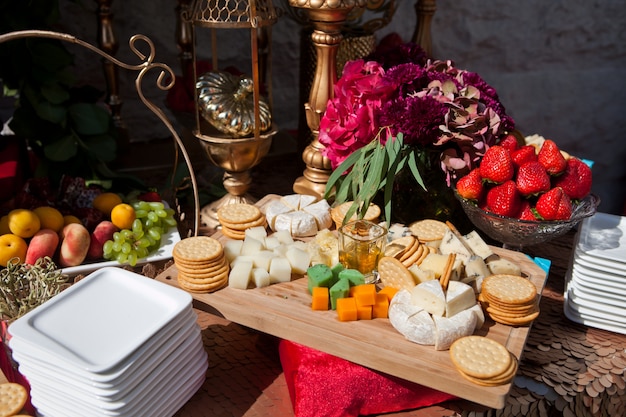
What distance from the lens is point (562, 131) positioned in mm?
2369

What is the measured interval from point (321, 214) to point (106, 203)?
0.45 m

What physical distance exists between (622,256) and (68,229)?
976 mm

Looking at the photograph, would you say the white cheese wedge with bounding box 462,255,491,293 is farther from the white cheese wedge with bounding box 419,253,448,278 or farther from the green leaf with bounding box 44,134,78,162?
the green leaf with bounding box 44,134,78,162

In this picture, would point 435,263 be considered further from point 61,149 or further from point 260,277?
point 61,149

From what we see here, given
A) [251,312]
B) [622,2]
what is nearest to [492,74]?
[622,2]

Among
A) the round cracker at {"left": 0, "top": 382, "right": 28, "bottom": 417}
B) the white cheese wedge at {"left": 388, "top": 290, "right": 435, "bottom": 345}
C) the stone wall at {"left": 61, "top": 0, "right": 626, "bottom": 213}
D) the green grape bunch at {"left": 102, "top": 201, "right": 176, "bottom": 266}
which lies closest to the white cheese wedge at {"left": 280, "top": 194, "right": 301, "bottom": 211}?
the green grape bunch at {"left": 102, "top": 201, "right": 176, "bottom": 266}

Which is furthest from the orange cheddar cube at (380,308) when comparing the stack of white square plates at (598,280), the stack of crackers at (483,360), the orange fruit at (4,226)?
the orange fruit at (4,226)

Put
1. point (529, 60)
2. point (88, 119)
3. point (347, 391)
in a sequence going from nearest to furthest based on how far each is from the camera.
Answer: point (347, 391) → point (88, 119) → point (529, 60)

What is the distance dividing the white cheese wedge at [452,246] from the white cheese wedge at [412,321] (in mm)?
167

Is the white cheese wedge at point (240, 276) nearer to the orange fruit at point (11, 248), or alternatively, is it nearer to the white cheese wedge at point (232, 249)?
the white cheese wedge at point (232, 249)

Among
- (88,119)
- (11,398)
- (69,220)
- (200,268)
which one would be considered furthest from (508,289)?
(88,119)

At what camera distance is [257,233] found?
39.9 inches

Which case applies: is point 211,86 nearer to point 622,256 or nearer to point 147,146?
point 147,146

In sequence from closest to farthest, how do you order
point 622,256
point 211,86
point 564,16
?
point 622,256
point 211,86
point 564,16
